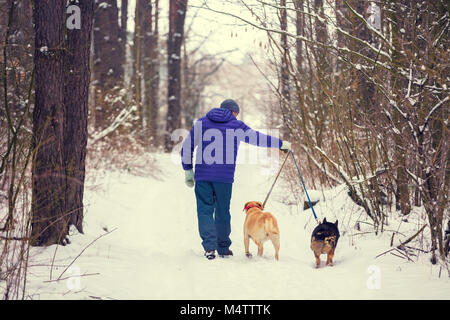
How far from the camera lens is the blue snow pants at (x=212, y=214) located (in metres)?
5.77

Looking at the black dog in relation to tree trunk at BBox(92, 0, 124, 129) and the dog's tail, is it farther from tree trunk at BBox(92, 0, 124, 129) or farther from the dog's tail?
tree trunk at BBox(92, 0, 124, 129)

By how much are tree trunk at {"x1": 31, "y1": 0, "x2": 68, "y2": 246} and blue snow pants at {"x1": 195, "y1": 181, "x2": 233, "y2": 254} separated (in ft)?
5.56

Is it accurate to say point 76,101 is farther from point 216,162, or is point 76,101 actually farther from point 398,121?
point 398,121

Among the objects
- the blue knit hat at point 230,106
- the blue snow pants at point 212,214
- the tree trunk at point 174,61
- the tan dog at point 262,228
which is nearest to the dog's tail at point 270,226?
the tan dog at point 262,228

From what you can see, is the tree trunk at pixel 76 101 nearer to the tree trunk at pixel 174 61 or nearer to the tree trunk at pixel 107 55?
the tree trunk at pixel 107 55

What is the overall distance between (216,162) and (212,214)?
0.69m

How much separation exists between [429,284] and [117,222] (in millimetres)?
5101

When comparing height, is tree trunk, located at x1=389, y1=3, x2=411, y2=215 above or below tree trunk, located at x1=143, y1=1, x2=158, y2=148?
below

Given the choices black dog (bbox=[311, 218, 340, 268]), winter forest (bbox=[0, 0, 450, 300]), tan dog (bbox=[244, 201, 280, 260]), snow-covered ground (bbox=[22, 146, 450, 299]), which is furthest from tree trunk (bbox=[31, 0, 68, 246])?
black dog (bbox=[311, 218, 340, 268])

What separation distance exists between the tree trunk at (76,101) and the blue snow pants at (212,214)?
1.51m

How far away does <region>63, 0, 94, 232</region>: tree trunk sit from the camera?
5.65 metres

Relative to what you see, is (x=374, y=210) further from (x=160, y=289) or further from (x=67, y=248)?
(x=67, y=248)

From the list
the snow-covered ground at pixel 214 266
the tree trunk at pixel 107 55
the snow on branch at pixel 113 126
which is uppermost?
the tree trunk at pixel 107 55
